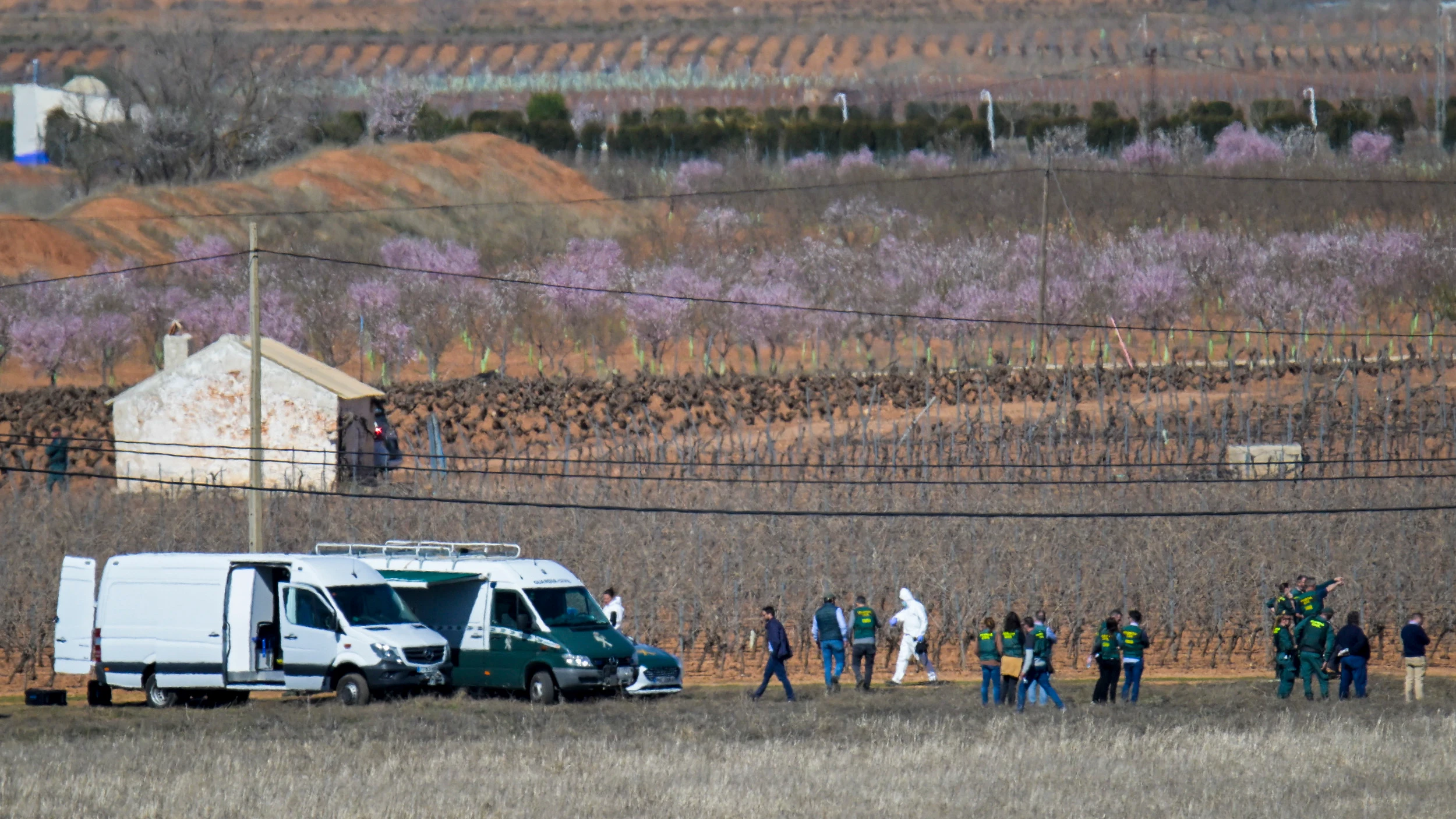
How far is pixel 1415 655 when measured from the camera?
22.8 metres

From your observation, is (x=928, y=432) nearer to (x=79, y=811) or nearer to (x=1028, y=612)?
(x=1028, y=612)

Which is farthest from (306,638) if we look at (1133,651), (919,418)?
(919,418)

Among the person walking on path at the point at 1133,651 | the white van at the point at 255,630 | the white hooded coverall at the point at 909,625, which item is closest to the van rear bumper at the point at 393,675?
the white van at the point at 255,630

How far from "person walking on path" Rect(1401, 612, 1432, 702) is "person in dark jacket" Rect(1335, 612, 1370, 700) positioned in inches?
20.5

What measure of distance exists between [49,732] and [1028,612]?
15.5 metres

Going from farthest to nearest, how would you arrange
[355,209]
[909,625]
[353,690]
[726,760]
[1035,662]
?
[355,209] → [909,625] → [353,690] → [1035,662] → [726,760]

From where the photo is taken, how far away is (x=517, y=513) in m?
31.6

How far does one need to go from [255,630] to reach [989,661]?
376 inches

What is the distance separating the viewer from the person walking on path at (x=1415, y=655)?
22578 mm

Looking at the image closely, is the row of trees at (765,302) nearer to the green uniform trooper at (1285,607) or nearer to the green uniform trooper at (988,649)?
the green uniform trooper at (1285,607)

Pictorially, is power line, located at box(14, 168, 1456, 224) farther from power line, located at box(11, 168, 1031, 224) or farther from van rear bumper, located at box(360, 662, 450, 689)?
van rear bumper, located at box(360, 662, 450, 689)

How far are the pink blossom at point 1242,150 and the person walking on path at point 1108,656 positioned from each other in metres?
65.7

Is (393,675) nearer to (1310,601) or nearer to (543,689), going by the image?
(543,689)

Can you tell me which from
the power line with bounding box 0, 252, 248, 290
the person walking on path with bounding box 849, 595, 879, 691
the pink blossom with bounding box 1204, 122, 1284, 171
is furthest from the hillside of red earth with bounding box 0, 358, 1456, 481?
the pink blossom with bounding box 1204, 122, 1284, 171
